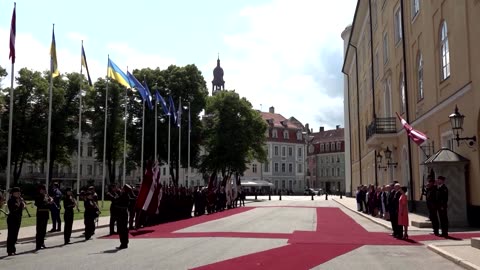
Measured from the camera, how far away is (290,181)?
368 feet

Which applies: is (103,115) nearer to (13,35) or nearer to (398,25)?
(398,25)

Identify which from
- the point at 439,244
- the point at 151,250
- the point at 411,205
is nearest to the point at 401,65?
the point at 411,205

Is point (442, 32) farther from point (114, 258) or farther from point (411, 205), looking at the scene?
point (114, 258)

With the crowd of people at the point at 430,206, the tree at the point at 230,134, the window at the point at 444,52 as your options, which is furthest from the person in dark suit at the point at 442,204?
the tree at the point at 230,134

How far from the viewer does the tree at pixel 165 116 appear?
58.2 metres

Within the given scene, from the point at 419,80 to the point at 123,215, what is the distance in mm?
18101

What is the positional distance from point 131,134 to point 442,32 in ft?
137

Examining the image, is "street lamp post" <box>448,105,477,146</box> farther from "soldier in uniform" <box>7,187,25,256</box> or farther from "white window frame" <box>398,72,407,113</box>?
"soldier in uniform" <box>7,187,25,256</box>

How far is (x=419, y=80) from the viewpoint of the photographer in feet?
90.2

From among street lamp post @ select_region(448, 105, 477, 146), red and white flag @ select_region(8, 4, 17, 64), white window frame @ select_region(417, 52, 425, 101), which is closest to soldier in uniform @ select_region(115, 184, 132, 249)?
red and white flag @ select_region(8, 4, 17, 64)

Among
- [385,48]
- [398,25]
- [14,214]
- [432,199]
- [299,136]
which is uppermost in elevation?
[299,136]

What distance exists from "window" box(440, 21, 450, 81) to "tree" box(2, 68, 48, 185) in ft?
151

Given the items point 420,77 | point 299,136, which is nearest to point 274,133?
point 299,136

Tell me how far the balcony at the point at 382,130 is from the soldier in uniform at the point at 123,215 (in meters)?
20.4
